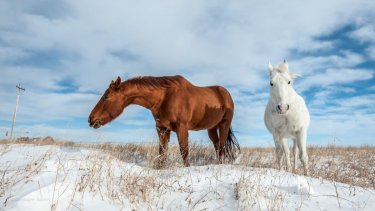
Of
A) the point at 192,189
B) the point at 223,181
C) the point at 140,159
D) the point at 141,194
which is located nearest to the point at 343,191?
the point at 223,181

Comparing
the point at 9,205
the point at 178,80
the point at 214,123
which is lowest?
the point at 9,205

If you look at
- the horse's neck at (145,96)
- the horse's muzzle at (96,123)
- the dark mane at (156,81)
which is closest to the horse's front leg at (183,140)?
the horse's neck at (145,96)

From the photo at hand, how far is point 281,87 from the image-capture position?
7.17 m

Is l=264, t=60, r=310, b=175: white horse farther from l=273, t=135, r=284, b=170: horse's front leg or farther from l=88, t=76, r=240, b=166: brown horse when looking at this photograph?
l=88, t=76, r=240, b=166: brown horse

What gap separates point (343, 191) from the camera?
5.20m

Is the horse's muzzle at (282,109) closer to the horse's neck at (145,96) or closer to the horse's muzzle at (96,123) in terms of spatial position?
the horse's neck at (145,96)

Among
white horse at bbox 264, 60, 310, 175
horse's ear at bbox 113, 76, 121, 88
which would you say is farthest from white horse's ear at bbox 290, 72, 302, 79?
horse's ear at bbox 113, 76, 121, 88

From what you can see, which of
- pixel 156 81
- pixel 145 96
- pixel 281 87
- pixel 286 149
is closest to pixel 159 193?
pixel 281 87

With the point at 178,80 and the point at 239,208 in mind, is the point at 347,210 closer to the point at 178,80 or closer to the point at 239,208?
the point at 239,208

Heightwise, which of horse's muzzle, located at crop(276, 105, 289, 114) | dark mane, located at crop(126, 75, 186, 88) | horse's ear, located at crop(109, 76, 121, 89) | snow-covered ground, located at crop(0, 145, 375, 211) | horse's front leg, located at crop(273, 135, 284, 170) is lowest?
snow-covered ground, located at crop(0, 145, 375, 211)

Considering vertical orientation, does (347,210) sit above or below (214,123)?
below

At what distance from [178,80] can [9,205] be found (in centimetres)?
534

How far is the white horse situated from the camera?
23.9ft

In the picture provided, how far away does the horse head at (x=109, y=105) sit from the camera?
796 cm
